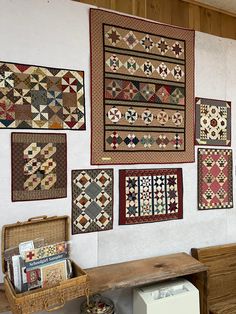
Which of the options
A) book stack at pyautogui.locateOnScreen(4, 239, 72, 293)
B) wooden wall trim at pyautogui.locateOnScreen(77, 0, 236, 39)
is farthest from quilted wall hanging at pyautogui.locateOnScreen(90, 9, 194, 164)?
book stack at pyautogui.locateOnScreen(4, 239, 72, 293)

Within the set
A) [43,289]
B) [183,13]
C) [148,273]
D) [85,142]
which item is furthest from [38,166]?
[183,13]

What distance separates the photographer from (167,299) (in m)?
1.79

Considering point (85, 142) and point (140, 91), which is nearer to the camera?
point (85, 142)

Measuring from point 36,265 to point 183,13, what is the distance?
199 centimetres

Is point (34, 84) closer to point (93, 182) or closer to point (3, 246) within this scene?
point (93, 182)

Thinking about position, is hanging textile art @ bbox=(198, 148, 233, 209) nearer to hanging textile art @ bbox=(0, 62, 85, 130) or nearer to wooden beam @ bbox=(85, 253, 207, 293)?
wooden beam @ bbox=(85, 253, 207, 293)

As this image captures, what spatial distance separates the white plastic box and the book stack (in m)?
0.56

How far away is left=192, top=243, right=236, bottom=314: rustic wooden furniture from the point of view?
216cm

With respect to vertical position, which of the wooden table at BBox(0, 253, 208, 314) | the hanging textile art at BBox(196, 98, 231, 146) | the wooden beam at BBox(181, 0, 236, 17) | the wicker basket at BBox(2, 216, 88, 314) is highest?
the wooden beam at BBox(181, 0, 236, 17)

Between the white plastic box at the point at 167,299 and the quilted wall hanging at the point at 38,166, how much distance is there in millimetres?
813

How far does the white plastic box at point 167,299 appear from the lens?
5.80 ft

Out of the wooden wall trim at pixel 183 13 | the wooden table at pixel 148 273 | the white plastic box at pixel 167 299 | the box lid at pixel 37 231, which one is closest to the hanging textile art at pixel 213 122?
the wooden wall trim at pixel 183 13

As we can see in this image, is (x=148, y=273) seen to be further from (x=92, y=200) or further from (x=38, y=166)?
(x=38, y=166)

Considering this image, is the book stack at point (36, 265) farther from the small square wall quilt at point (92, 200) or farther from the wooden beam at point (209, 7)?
the wooden beam at point (209, 7)
